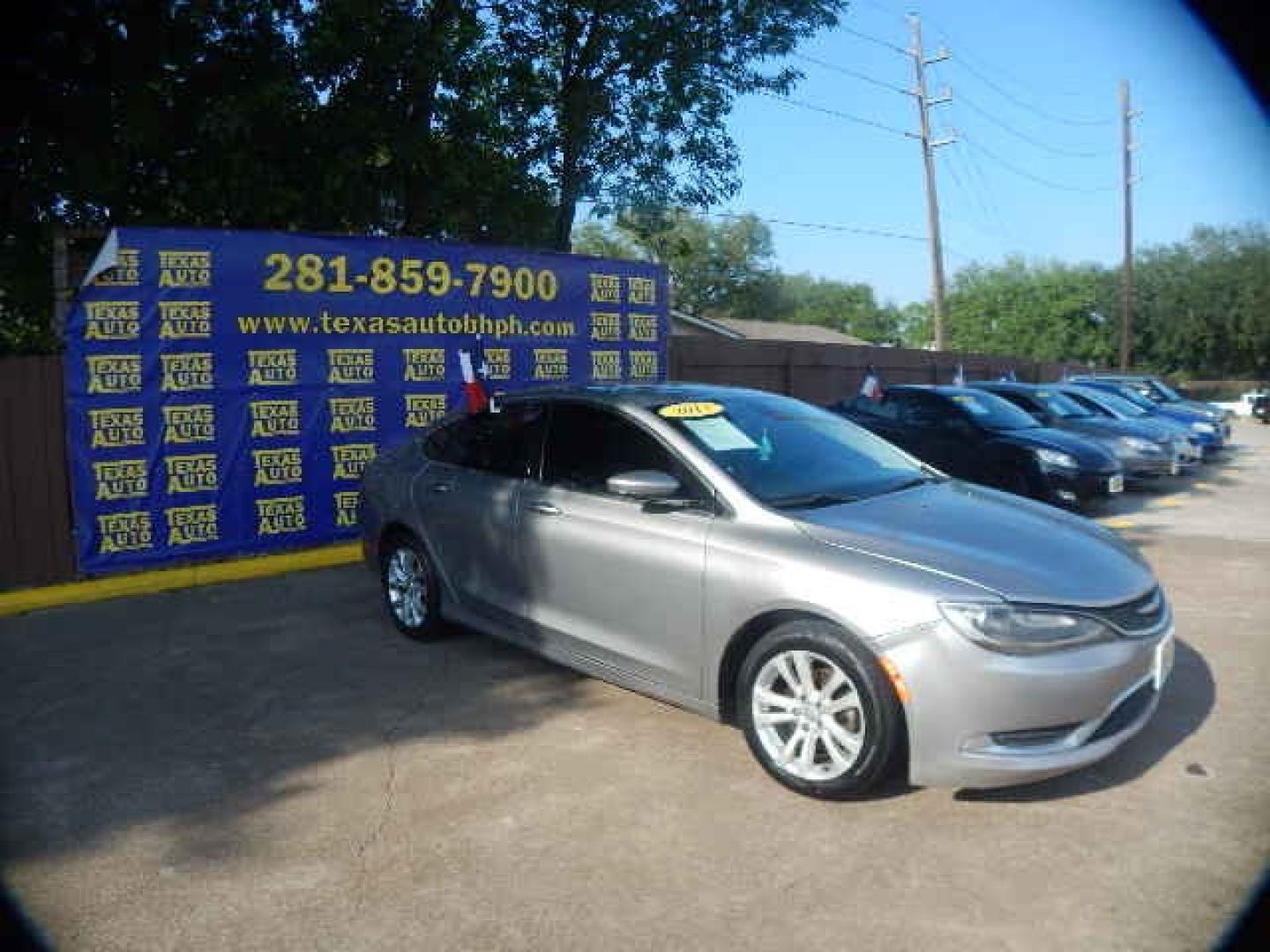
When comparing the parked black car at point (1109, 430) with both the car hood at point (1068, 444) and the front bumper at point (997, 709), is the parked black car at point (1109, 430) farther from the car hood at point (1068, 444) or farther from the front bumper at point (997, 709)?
the front bumper at point (997, 709)

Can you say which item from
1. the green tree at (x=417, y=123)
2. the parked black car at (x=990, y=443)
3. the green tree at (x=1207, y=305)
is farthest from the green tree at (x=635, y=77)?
the green tree at (x=1207, y=305)

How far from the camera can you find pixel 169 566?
25.7ft

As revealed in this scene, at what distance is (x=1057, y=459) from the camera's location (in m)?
9.85

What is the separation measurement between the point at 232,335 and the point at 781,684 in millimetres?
6350

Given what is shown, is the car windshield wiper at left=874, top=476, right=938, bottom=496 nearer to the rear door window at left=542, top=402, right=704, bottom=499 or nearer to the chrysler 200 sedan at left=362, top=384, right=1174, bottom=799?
the chrysler 200 sedan at left=362, top=384, right=1174, bottom=799

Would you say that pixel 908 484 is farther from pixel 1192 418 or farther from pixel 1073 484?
pixel 1192 418

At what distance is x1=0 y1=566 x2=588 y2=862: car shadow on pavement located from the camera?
3.66 meters

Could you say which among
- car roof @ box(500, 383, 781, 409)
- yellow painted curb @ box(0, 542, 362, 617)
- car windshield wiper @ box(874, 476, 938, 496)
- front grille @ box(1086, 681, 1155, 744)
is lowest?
yellow painted curb @ box(0, 542, 362, 617)

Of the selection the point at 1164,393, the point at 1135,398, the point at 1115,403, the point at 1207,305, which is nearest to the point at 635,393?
the point at 1115,403

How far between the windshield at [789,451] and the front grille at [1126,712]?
4.38 feet

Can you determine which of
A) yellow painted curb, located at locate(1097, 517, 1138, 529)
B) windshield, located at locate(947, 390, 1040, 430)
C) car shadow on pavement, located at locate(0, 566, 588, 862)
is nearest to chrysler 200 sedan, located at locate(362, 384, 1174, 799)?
car shadow on pavement, located at locate(0, 566, 588, 862)

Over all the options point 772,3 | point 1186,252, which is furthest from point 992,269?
point 772,3

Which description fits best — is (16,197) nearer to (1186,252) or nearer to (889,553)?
(889,553)

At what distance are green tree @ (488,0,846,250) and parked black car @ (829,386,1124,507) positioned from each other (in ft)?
15.1
